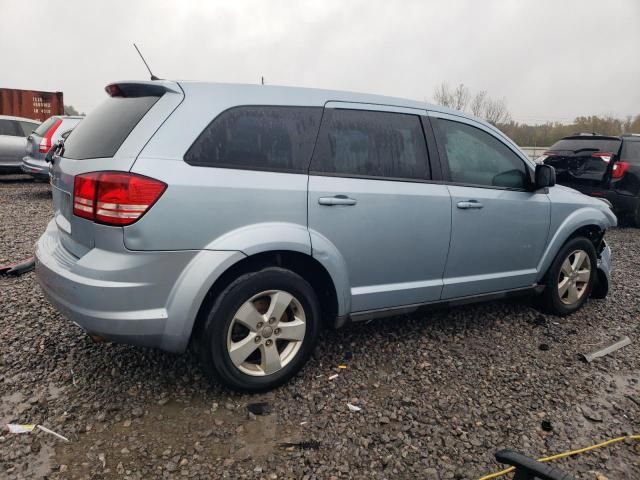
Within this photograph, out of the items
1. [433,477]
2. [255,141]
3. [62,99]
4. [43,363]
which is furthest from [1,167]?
[433,477]

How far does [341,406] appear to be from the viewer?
2678mm

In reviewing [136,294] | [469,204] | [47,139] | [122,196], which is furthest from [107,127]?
[47,139]

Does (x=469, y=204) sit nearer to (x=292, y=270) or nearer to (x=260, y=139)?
(x=292, y=270)

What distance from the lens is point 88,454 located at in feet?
7.23

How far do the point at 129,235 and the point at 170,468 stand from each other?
1.08 meters

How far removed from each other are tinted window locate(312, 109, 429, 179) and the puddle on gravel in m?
1.45

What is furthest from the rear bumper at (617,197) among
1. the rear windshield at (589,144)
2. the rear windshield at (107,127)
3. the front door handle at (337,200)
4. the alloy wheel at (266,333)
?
the rear windshield at (107,127)

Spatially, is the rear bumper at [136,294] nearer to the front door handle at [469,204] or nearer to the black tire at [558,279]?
the front door handle at [469,204]

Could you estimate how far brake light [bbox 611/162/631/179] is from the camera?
25.5 ft

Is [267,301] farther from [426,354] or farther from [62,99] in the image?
[62,99]

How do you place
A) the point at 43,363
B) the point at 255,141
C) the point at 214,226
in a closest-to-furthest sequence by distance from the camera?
A: the point at 214,226, the point at 255,141, the point at 43,363

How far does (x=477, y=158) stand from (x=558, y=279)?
138 centimetres

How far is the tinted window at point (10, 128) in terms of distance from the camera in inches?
438

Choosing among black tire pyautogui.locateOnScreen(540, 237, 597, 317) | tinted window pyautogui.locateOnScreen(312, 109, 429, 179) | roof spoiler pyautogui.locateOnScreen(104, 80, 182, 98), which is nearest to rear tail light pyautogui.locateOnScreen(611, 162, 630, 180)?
black tire pyautogui.locateOnScreen(540, 237, 597, 317)
